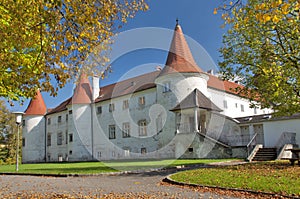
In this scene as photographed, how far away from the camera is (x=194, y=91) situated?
28609mm

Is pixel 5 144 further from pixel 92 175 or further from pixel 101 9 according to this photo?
pixel 101 9

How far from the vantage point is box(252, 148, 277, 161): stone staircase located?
21688 mm

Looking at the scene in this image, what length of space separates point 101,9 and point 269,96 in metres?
10.4

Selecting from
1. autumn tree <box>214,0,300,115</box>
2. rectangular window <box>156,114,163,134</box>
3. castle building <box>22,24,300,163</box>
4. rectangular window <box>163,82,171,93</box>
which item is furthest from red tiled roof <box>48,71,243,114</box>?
autumn tree <box>214,0,300,115</box>

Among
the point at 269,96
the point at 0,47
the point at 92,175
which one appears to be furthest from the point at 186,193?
the point at 269,96

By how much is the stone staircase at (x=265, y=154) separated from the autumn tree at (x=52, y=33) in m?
17.3

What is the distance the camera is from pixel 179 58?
3058 cm

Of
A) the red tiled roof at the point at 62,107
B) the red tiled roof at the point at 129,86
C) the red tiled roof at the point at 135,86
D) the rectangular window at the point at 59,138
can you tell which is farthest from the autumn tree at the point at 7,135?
the red tiled roof at the point at 129,86

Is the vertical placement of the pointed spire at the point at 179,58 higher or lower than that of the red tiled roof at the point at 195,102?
higher

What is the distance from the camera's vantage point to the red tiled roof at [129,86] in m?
33.8

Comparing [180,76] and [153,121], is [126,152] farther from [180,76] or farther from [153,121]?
[180,76]

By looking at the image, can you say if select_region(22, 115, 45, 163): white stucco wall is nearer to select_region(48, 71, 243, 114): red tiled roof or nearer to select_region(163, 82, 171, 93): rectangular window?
select_region(48, 71, 243, 114): red tiled roof

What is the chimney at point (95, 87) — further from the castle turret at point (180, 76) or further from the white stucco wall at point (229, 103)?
the white stucco wall at point (229, 103)

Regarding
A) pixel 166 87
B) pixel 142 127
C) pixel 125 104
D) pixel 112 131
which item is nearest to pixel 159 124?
pixel 142 127
